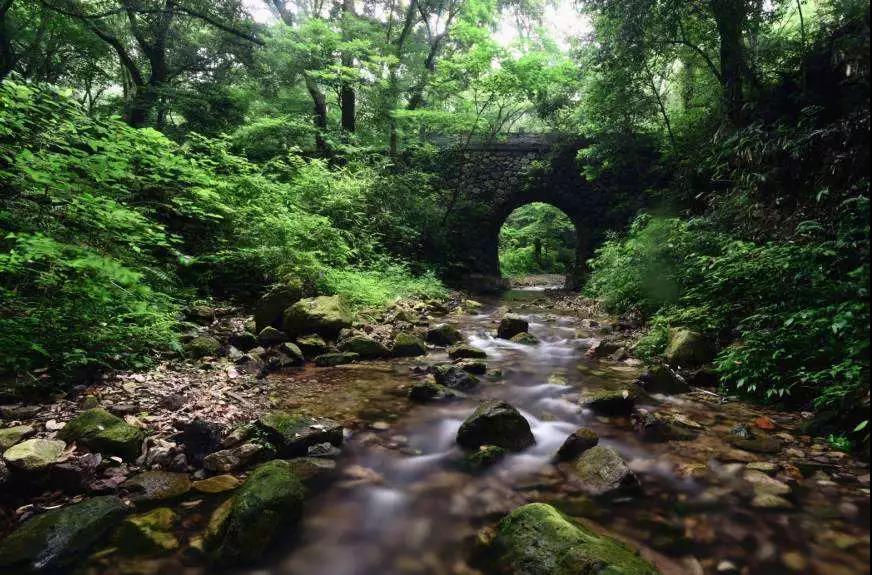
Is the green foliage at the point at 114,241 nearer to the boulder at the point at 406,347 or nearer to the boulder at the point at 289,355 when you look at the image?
the boulder at the point at 289,355

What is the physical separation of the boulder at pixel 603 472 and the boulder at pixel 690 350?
2502 mm

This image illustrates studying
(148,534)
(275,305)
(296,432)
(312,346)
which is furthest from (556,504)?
(275,305)

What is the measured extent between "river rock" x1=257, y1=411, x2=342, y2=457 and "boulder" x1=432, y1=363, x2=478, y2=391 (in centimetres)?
168

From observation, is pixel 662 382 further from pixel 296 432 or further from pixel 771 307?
pixel 296 432

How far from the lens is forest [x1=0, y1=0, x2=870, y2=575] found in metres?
2.16

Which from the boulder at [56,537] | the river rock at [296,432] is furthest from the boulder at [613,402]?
the boulder at [56,537]

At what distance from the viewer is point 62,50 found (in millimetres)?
14289

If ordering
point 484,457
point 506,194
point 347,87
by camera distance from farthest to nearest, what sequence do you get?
point 506,194 → point 347,87 → point 484,457

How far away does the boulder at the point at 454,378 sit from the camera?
16.0 feet

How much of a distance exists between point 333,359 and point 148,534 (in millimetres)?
3284

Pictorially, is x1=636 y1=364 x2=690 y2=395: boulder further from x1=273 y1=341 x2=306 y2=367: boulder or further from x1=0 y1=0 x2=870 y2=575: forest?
x1=273 y1=341 x2=306 y2=367: boulder

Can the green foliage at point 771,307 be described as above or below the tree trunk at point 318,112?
below

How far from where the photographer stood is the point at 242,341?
5.41m

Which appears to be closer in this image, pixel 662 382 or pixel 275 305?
pixel 662 382
